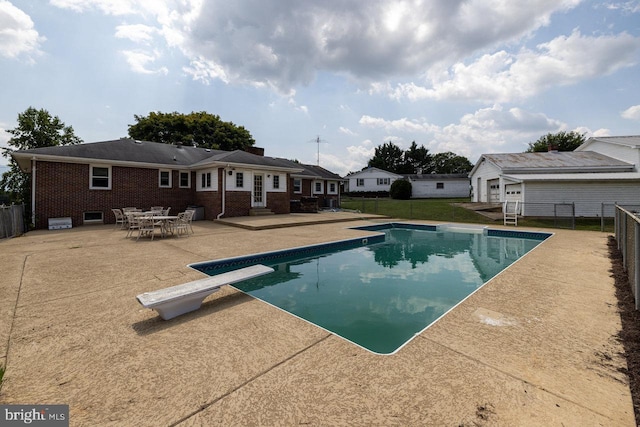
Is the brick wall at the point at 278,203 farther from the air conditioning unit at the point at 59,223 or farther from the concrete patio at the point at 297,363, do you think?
the concrete patio at the point at 297,363

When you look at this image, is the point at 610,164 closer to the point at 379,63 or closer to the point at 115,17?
the point at 379,63

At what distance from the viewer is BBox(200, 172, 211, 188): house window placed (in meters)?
16.4

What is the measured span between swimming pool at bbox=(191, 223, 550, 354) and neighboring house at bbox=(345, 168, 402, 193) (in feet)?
108

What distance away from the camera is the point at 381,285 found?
6.24 meters

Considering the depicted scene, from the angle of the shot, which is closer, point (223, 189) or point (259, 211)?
point (223, 189)

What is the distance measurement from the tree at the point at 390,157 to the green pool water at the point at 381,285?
5457cm

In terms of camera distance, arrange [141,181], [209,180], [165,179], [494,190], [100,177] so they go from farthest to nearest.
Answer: [494,190] < [165,179] < [209,180] < [141,181] < [100,177]

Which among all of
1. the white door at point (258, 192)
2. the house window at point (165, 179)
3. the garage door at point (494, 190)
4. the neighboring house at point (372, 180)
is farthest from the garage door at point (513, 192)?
the neighboring house at point (372, 180)

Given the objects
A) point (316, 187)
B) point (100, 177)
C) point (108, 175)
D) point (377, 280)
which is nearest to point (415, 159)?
point (316, 187)

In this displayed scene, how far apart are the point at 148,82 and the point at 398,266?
56.3ft

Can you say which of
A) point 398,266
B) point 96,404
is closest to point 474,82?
point 398,266

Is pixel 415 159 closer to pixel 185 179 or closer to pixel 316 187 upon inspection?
pixel 316 187

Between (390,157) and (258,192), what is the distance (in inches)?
2085

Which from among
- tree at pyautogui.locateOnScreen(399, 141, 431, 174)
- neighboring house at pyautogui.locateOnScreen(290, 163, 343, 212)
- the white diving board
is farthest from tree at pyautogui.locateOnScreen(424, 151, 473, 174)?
the white diving board
